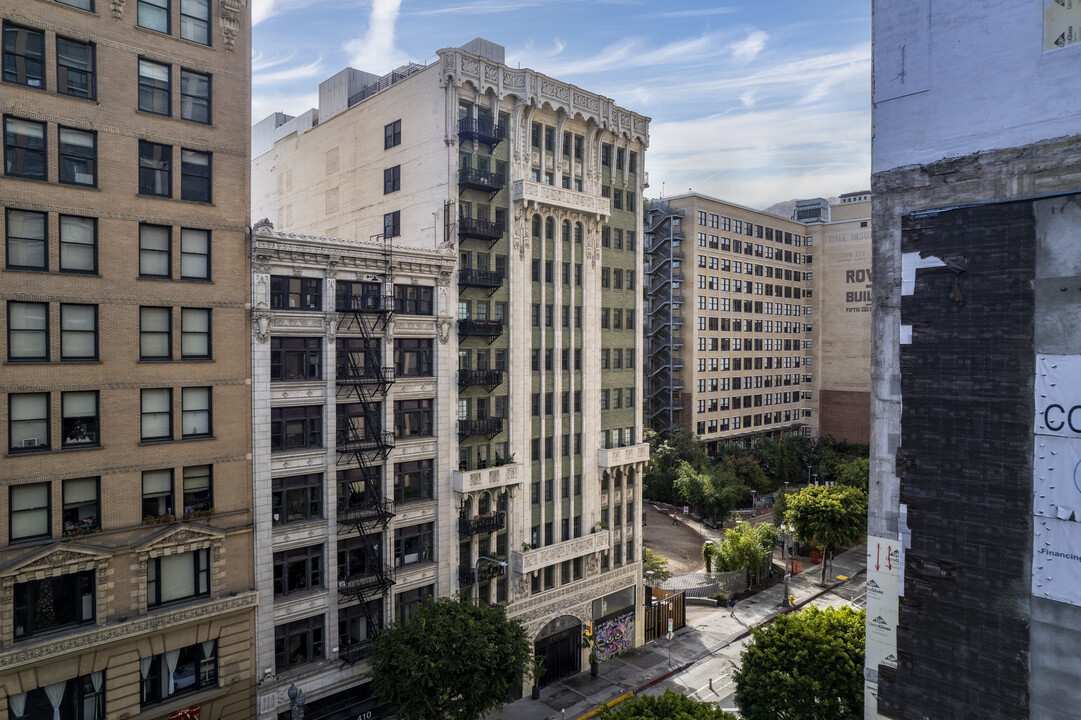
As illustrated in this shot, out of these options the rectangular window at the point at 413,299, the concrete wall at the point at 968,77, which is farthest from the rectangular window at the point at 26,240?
the concrete wall at the point at 968,77

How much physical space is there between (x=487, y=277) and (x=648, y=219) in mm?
60576

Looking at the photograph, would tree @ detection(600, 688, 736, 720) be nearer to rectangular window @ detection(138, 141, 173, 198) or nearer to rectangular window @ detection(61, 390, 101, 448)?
rectangular window @ detection(61, 390, 101, 448)

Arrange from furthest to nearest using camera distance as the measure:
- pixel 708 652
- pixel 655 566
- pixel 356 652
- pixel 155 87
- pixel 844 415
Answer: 1. pixel 844 415
2. pixel 655 566
3. pixel 708 652
4. pixel 356 652
5. pixel 155 87

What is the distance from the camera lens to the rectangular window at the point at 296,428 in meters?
34.2

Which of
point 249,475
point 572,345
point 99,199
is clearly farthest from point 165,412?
point 572,345

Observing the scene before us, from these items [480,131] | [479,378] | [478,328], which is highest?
[480,131]

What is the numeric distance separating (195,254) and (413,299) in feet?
39.9

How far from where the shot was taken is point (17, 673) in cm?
2656

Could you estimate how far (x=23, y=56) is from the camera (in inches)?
1072

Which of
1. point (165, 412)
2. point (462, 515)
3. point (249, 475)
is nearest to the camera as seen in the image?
point (165, 412)

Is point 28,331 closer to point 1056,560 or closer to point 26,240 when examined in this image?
point 26,240

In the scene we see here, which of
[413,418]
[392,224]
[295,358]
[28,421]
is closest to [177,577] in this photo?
[28,421]

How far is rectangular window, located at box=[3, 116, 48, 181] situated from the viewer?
2694 centimetres

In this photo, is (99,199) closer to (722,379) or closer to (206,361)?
(206,361)
